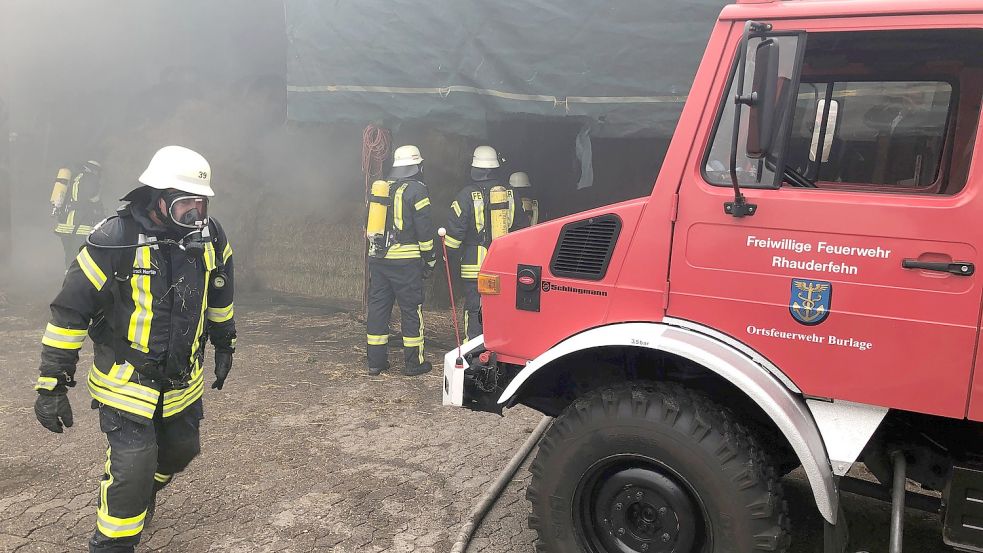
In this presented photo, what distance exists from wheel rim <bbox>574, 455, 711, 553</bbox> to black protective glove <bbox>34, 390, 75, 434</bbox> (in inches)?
88.4

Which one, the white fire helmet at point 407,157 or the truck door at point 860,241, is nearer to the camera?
the truck door at point 860,241

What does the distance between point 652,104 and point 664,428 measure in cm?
346

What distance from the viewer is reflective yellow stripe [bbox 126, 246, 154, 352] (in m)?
3.02

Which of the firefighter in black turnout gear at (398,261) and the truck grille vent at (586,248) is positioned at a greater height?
the truck grille vent at (586,248)

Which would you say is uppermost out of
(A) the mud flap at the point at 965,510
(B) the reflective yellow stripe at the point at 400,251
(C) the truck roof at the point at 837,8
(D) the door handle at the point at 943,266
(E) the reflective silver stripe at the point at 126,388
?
(C) the truck roof at the point at 837,8

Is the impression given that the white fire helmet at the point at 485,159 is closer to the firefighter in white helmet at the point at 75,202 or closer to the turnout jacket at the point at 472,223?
Result: the turnout jacket at the point at 472,223

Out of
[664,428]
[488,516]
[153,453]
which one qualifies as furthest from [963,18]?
[153,453]

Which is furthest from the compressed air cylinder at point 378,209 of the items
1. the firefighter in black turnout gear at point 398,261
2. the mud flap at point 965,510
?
the mud flap at point 965,510

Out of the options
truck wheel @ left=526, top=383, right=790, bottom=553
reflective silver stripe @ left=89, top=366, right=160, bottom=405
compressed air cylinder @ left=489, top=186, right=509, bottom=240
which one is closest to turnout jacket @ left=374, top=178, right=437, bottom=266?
compressed air cylinder @ left=489, top=186, right=509, bottom=240

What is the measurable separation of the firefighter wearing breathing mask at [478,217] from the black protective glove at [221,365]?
11.8ft

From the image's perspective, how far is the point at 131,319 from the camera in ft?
9.95

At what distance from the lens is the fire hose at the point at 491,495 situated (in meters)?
3.39

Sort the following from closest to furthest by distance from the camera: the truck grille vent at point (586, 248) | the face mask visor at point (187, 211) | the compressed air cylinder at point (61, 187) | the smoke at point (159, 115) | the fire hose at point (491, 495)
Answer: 1. the truck grille vent at point (586, 248)
2. the face mask visor at point (187, 211)
3. the fire hose at point (491, 495)
4. the compressed air cylinder at point (61, 187)
5. the smoke at point (159, 115)

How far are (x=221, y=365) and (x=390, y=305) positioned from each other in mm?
3100
